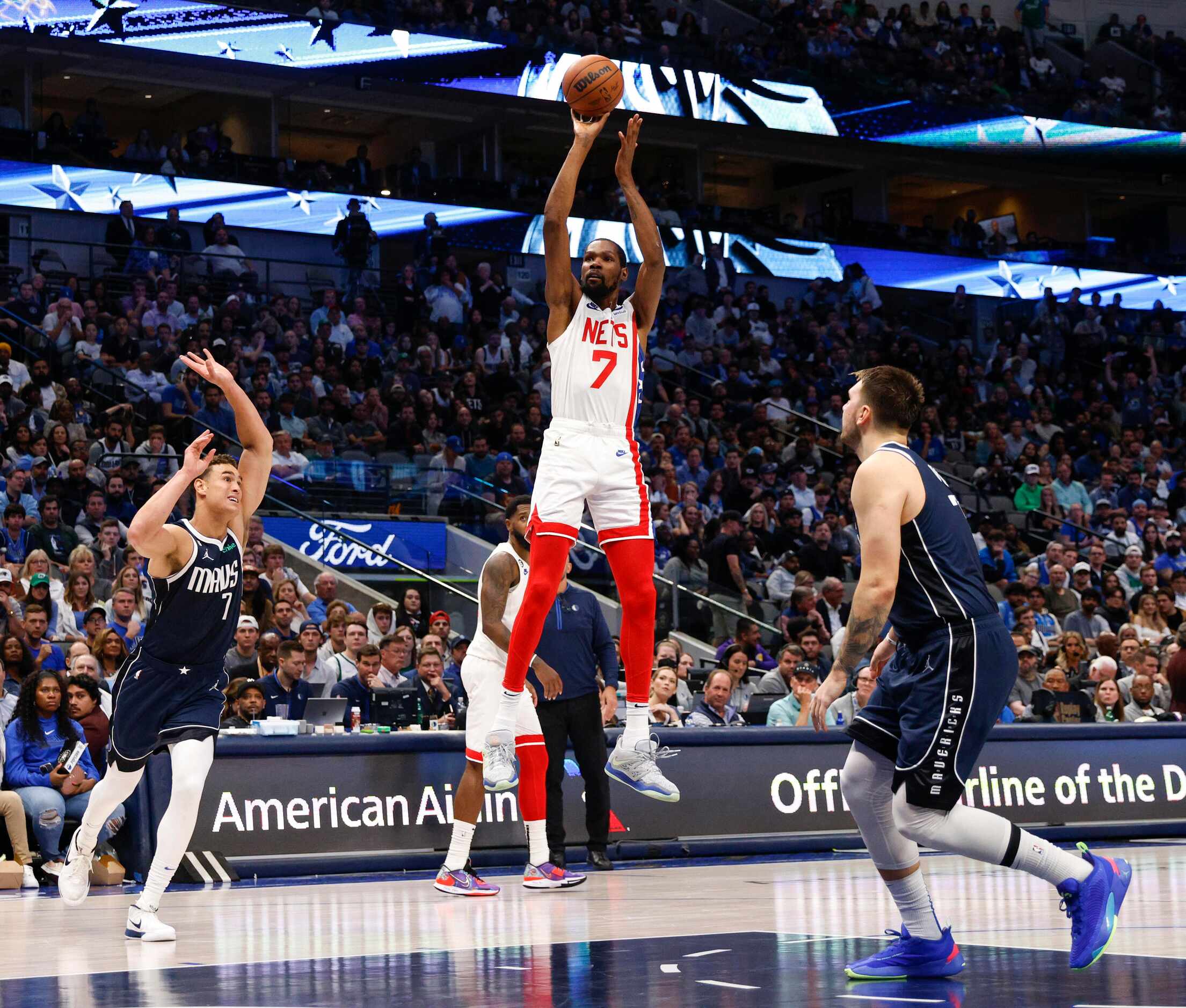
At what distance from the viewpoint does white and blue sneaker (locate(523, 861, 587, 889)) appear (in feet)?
31.2

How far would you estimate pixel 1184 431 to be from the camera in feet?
88.6

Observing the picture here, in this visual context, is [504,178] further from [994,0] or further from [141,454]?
[141,454]

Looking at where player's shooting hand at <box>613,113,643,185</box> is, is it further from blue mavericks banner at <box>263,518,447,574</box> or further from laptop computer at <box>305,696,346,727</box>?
blue mavericks banner at <box>263,518,447,574</box>

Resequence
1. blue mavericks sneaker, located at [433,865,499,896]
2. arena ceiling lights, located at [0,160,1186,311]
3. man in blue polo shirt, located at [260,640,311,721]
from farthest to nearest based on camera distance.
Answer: arena ceiling lights, located at [0,160,1186,311]
man in blue polo shirt, located at [260,640,311,721]
blue mavericks sneaker, located at [433,865,499,896]

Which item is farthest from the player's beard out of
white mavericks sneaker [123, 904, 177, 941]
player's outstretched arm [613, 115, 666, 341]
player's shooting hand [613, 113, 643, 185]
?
white mavericks sneaker [123, 904, 177, 941]

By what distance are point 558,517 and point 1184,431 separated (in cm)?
2161

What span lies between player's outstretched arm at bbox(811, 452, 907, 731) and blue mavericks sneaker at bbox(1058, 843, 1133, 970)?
3.65 feet

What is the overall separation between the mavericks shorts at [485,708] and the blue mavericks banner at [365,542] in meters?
8.12

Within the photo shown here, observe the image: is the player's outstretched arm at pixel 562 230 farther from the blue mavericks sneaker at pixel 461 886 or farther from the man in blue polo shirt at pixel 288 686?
the man in blue polo shirt at pixel 288 686

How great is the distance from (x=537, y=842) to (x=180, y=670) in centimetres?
292

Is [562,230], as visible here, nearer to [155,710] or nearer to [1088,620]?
[155,710]

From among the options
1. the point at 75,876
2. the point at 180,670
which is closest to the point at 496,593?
the point at 180,670

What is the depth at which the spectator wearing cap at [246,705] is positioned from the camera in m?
11.6

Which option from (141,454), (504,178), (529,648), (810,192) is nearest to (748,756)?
(529,648)
